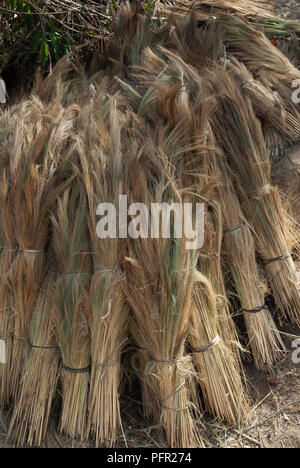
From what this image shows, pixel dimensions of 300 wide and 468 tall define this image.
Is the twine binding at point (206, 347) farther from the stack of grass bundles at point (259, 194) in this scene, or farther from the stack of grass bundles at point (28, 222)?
the stack of grass bundles at point (28, 222)

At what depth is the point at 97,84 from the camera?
8.95 feet

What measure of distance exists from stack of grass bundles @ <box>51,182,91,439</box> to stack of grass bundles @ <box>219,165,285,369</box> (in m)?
0.64

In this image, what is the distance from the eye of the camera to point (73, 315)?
76.3 inches

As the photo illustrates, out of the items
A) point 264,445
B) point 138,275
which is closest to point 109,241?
point 138,275

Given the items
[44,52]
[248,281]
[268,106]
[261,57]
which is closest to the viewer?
[248,281]

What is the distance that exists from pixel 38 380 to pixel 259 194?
1.24 meters

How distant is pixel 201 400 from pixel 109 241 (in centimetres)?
80

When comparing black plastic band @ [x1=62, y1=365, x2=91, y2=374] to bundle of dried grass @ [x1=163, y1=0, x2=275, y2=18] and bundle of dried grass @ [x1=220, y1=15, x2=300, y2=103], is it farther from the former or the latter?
bundle of dried grass @ [x1=163, y1=0, x2=275, y2=18]

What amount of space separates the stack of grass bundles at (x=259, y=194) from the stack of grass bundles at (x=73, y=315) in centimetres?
78

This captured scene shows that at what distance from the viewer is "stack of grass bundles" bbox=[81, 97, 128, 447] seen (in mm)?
1917

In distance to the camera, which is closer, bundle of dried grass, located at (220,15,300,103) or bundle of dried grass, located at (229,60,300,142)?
bundle of dried grass, located at (229,60,300,142)

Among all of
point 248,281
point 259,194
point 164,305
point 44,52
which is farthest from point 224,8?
point 164,305

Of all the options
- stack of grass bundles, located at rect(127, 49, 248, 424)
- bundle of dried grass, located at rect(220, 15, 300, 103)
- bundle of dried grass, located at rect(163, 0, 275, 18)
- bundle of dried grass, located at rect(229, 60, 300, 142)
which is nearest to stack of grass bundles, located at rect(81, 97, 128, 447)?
stack of grass bundles, located at rect(127, 49, 248, 424)

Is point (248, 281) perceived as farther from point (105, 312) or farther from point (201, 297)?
point (105, 312)
